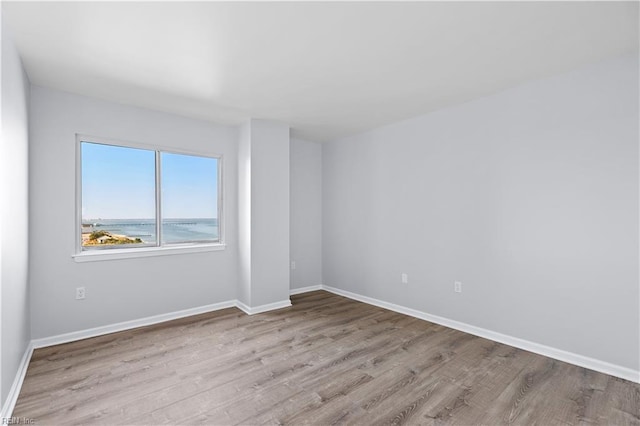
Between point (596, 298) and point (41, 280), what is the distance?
192 inches

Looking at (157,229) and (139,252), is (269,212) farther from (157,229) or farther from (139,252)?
(139,252)

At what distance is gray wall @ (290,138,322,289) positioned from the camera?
4.90m

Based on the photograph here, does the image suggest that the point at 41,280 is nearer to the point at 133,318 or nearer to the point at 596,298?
the point at 133,318

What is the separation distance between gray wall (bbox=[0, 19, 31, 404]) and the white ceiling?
314mm

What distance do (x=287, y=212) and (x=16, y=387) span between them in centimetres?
292

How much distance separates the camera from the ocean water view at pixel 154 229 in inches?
130

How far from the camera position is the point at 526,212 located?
286 cm

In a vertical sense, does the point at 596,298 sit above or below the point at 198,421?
above

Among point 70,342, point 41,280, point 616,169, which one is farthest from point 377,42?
point 70,342

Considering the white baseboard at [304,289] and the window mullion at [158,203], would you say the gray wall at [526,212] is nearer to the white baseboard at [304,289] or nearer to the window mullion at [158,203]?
the white baseboard at [304,289]

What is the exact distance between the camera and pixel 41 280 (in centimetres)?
290

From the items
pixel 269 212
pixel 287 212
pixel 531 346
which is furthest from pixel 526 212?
pixel 269 212

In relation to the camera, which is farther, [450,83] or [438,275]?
[438,275]

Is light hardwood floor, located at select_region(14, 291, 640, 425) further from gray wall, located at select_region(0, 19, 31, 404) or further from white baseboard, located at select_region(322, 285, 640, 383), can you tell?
gray wall, located at select_region(0, 19, 31, 404)
